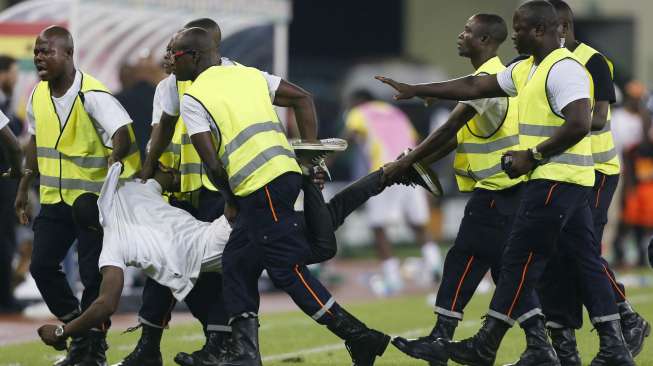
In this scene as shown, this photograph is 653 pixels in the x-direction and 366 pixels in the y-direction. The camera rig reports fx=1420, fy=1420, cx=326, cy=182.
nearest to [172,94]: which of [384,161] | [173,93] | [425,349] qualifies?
[173,93]

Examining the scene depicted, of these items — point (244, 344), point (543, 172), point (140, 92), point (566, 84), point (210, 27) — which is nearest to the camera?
point (566, 84)

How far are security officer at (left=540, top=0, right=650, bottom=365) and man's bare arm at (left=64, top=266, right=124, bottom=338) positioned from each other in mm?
2572

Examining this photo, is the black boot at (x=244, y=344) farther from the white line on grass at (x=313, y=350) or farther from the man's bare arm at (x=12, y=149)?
the man's bare arm at (x=12, y=149)

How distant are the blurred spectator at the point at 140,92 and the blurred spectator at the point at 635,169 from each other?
Result: 22.6 ft

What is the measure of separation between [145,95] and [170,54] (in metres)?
4.29

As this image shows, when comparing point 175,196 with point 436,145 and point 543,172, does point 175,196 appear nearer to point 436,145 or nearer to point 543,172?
point 436,145

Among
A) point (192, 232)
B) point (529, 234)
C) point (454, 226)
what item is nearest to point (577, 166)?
point (529, 234)

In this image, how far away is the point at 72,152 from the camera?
27.8 feet

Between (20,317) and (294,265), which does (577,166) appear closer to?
(294,265)

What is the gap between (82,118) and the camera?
8.47m

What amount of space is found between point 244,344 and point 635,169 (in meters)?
10.9

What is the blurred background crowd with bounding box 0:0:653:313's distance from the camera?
13.0m

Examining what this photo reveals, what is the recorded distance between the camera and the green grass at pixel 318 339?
30.9 ft

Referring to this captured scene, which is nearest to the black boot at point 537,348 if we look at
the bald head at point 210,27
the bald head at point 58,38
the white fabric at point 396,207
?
the bald head at point 210,27
